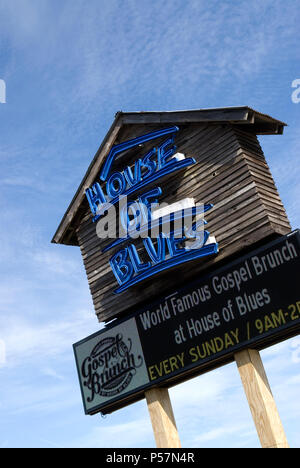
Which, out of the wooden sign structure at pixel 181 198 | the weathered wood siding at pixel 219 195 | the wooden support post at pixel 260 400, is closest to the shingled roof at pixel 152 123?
the wooden sign structure at pixel 181 198

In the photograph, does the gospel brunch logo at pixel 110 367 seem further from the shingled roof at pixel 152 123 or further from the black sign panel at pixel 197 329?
the shingled roof at pixel 152 123

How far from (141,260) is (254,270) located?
4.06 metres

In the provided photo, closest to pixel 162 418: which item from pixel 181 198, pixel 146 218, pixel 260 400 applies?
pixel 260 400

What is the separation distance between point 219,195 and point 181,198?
139 cm

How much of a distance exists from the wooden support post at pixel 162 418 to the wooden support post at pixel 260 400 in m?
2.97

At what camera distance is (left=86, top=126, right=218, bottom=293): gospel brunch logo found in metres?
15.8

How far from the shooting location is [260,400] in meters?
13.6

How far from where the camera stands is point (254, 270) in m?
14.3

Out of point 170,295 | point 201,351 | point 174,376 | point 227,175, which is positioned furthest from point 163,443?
point 227,175

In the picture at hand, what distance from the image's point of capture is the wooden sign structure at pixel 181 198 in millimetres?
14461

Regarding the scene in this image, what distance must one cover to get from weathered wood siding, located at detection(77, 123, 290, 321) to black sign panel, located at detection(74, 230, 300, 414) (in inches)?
18.1

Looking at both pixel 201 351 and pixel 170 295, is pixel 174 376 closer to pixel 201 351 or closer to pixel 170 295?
pixel 201 351

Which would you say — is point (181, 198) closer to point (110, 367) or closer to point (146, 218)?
point (146, 218)
